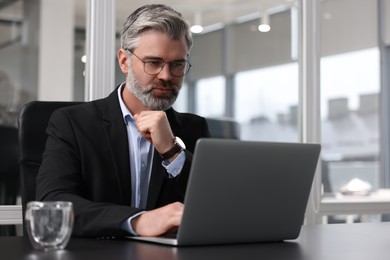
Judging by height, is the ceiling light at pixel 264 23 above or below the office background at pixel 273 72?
above

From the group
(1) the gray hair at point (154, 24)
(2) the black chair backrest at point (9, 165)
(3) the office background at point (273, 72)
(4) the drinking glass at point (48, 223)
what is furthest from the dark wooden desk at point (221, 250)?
(3) the office background at point (273, 72)

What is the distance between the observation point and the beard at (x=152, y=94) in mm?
2473

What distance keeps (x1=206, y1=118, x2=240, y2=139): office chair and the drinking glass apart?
6.37ft

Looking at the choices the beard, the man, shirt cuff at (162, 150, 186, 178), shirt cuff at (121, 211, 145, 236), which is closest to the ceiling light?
the man

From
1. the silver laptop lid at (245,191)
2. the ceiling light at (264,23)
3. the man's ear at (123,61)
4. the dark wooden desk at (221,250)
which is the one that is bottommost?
the dark wooden desk at (221,250)

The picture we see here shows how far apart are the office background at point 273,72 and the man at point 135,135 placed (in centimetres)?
50

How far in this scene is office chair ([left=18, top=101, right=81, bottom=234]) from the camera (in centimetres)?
233

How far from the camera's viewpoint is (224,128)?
11.4ft

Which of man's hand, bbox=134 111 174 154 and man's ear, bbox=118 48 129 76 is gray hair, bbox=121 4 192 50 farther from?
man's hand, bbox=134 111 174 154

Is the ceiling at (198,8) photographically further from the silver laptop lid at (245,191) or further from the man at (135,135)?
the silver laptop lid at (245,191)

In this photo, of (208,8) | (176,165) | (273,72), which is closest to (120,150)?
(176,165)

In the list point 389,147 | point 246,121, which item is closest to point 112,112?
point 246,121

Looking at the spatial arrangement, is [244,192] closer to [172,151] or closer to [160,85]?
[172,151]

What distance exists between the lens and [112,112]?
96.0 inches
